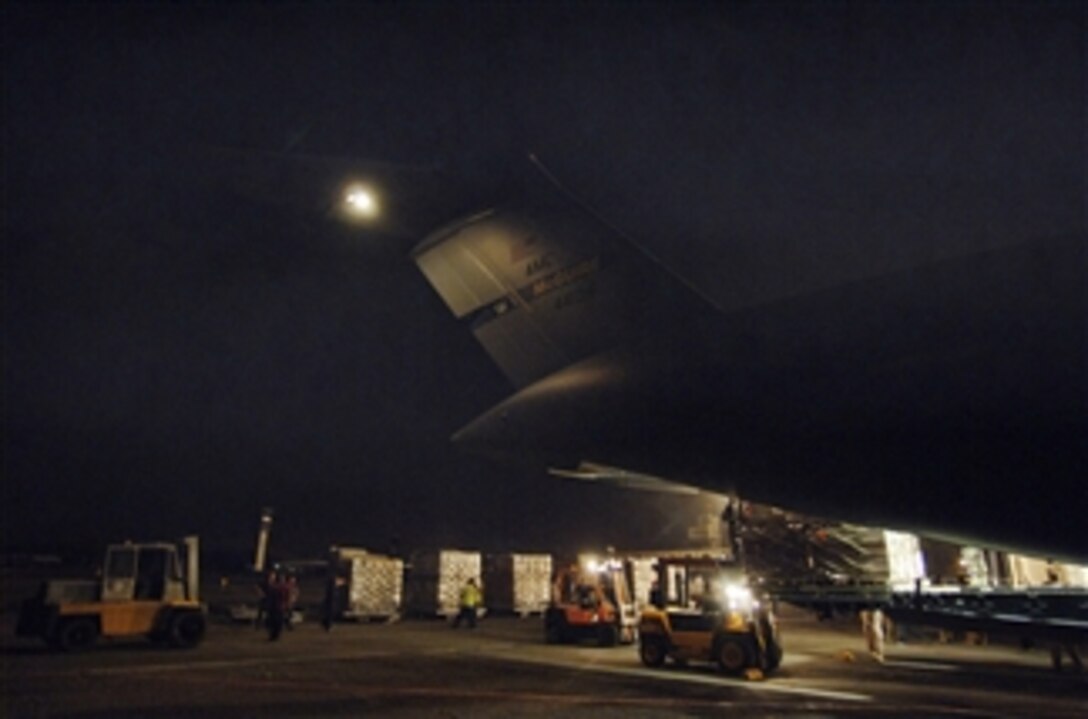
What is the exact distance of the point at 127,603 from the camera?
13.4 m

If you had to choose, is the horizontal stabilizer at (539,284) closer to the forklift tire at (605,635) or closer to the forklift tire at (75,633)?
the forklift tire at (605,635)

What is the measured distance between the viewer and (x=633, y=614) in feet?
51.0

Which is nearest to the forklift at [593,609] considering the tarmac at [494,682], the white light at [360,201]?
the tarmac at [494,682]

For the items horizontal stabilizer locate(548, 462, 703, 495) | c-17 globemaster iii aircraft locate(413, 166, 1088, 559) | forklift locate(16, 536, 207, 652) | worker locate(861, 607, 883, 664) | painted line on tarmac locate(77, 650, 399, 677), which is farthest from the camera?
forklift locate(16, 536, 207, 652)

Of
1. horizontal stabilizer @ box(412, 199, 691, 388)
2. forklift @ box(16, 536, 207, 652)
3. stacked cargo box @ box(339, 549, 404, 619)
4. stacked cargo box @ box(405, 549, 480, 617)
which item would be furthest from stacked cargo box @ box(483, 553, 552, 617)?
horizontal stabilizer @ box(412, 199, 691, 388)

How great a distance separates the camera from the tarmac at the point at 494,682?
7.80 m

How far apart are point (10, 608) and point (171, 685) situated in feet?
58.0

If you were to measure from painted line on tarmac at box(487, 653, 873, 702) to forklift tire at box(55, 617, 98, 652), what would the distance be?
790 cm

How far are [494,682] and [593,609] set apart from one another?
5587mm

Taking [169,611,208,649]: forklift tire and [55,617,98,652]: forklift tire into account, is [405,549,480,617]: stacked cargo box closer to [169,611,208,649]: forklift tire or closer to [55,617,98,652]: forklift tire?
[169,611,208,649]: forklift tire

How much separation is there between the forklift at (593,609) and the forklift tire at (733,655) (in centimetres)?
424

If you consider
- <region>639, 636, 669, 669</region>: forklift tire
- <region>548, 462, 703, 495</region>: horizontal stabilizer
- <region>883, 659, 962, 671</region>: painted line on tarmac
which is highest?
<region>548, 462, 703, 495</region>: horizontal stabilizer

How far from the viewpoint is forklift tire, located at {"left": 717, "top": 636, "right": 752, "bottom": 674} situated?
10.6 metres

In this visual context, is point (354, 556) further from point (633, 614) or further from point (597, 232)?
point (597, 232)
